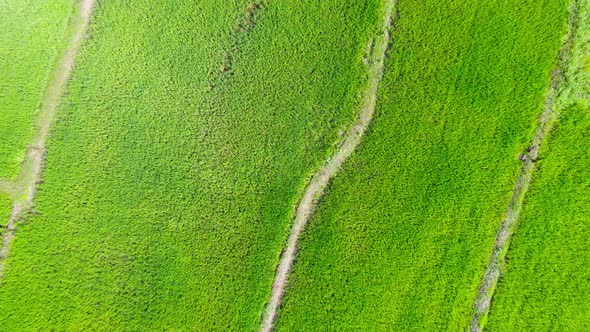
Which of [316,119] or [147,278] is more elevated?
[316,119]

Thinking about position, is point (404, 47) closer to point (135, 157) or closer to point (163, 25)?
point (163, 25)

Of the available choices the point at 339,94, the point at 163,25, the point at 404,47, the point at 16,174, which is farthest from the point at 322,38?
the point at 16,174

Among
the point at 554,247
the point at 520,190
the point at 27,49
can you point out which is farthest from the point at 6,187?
the point at 554,247

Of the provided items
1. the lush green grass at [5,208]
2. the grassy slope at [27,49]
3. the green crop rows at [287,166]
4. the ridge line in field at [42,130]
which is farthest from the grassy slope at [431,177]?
the grassy slope at [27,49]

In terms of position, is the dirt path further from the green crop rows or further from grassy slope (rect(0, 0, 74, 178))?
grassy slope (rect(0, 0, 74, 178))

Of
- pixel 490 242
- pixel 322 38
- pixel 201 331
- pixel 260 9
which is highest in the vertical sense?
pixel 260 9

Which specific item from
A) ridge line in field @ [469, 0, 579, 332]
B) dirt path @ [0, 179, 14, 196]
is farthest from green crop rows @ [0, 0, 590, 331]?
ridge line in field @ [469, 0, 579, 332]

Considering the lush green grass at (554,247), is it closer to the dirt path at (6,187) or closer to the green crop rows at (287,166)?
the green crop rows at (287,166)
